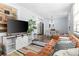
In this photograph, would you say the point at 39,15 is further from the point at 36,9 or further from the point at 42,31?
the point at 42,31

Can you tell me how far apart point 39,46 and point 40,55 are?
0.20 meters

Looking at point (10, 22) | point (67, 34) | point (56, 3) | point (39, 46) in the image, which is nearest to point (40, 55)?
point (39, 46)

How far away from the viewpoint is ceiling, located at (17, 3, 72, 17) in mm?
2779

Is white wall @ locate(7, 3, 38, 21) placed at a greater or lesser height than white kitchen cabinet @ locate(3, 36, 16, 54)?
greater

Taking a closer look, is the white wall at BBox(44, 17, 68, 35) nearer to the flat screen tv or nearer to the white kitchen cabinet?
the flat screen tv

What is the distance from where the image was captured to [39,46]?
9.39ft

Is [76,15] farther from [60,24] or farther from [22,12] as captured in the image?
[22,12]

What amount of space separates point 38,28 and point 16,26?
17.8 inches

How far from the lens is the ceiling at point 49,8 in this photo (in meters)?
2.78

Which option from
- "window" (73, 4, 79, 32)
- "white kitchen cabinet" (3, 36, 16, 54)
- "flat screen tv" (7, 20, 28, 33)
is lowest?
"white kitchen cabinet" (3, 36, 16, 54)

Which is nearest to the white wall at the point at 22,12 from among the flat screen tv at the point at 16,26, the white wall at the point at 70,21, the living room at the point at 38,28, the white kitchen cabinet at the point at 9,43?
the living room at the point at 38,28

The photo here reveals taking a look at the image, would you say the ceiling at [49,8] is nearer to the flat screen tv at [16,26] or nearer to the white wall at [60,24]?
the white wall at [60,24]

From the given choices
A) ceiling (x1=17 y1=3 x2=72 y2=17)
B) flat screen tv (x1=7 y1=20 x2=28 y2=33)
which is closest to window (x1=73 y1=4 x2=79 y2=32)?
ceiling (x1=17 y1=3 x2=72 y2=17)

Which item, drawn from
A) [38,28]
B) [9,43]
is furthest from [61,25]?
[9,43]
